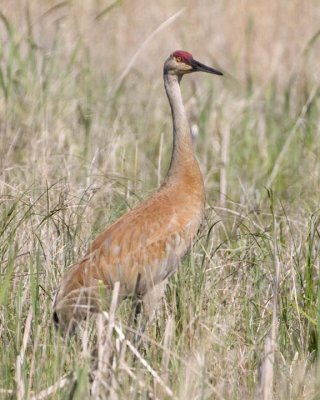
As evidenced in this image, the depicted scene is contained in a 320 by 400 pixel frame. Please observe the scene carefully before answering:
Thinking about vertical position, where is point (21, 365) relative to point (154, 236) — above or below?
below

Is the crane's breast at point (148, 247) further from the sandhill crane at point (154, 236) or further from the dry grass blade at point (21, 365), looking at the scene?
the dry grass blade at point (21, 365)

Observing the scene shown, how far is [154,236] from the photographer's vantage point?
17.2 ft

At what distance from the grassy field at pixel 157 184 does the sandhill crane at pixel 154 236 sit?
10cm

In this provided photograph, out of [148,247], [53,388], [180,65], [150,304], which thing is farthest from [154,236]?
[53,388]

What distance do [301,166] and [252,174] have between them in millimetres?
316

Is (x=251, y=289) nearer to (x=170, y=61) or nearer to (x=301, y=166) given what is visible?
(x=170, y=61)

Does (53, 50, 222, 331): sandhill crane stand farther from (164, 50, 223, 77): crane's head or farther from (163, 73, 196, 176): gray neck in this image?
(164, 50, 223, 77): crane's head

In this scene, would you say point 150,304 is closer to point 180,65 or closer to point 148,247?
point 148,247

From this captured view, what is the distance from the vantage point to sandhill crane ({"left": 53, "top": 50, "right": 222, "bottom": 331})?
16.6ft

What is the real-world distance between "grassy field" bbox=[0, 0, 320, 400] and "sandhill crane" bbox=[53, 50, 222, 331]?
98mm

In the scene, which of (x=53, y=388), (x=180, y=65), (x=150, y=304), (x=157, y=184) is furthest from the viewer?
(x=157, y=184)

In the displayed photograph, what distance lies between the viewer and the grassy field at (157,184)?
14.0 ft

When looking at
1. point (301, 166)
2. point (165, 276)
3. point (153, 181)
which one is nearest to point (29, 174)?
point (153, 181)

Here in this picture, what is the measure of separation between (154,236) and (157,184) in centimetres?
143
